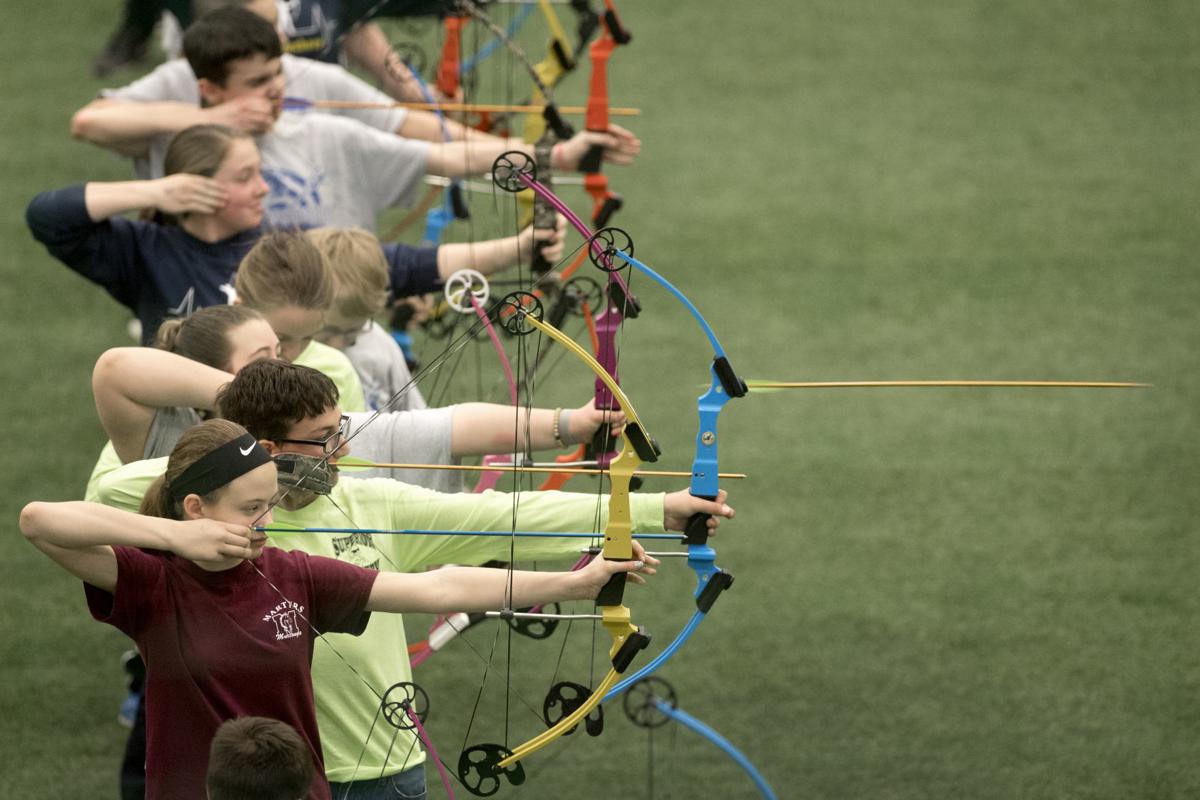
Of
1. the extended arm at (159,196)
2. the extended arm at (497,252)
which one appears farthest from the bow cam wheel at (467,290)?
the extended arm at (159,196)

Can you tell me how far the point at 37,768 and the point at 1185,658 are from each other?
266 cm

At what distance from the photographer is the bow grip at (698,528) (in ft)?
7.61

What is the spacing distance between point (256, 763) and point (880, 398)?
12.2 feet

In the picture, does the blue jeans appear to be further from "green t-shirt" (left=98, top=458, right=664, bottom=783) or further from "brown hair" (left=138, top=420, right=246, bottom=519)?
"brown hair" (left=138, top=420, right=246, bottom=519)

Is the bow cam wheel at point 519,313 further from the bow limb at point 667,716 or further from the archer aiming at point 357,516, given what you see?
the bow limb at point 667,716

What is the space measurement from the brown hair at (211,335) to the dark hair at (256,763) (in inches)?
30.4

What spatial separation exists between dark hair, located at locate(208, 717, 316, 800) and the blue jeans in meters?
0.44

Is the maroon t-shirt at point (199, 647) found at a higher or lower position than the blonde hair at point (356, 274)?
lower

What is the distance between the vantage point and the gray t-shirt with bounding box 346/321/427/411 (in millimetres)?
3203

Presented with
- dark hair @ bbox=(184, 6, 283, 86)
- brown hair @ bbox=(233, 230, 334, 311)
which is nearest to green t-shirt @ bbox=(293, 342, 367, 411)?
brown hair @ bbox=(233, 230, 334, 311)

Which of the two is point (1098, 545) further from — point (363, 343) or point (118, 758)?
point (118, 758)

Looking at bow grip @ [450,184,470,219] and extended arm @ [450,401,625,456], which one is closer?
extended arm @ [450,401,625,456]

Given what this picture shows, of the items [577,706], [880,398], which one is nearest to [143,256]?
[577,706]

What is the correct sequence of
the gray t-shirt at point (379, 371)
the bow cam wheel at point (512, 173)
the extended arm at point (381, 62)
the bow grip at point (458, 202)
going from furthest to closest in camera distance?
the extended arm at point (381, 62) < the bow grip at point (458, 202) < the gray t-shirt at point (379, 371) < the bow cam wheel at point (512, 173)
